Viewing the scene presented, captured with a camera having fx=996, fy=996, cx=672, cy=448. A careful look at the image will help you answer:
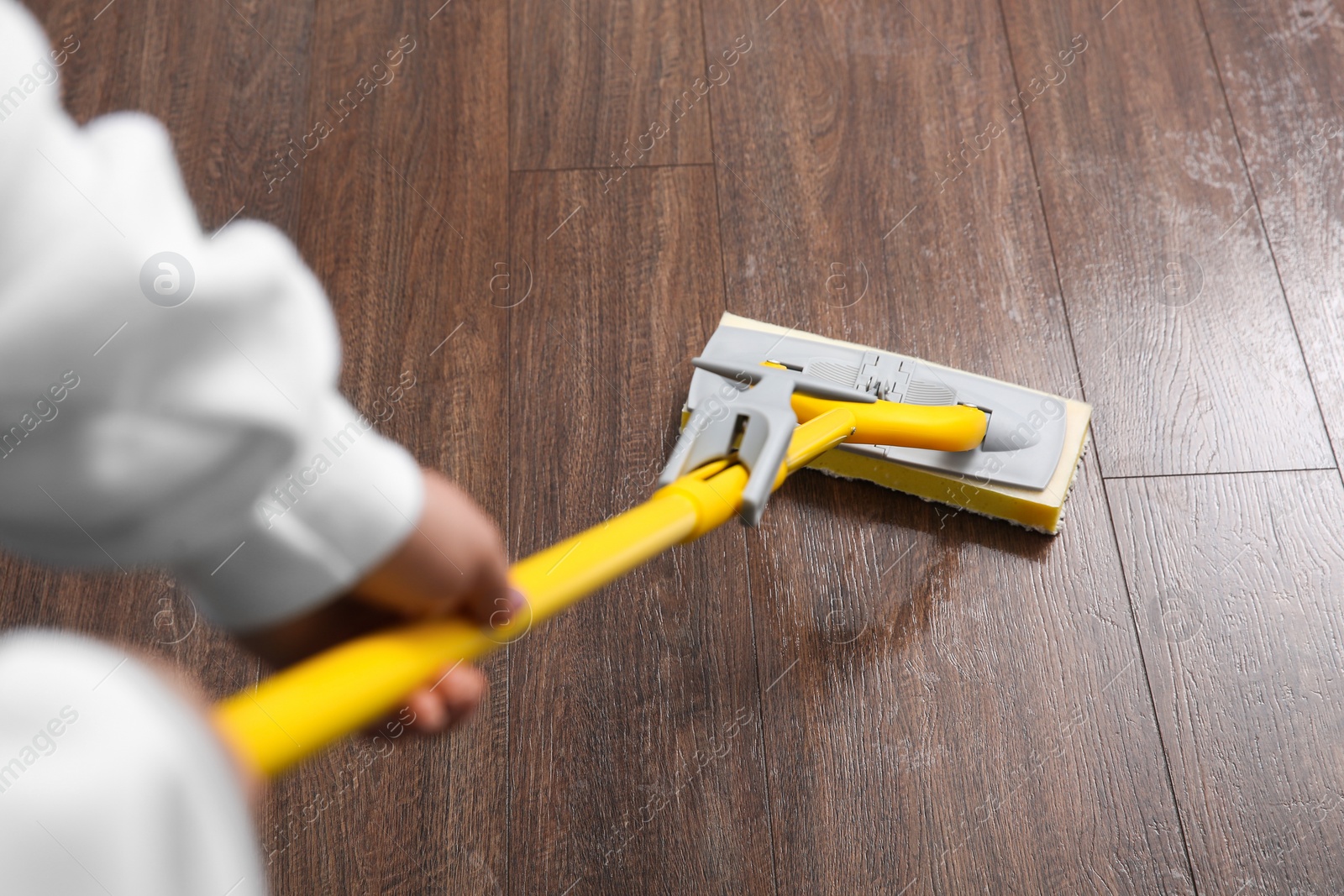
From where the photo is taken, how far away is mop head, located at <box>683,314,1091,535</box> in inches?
35.5

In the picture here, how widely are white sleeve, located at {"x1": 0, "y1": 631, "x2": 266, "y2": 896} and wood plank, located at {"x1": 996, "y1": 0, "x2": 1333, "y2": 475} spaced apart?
0.85 metres

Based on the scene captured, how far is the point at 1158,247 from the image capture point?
3.52ft

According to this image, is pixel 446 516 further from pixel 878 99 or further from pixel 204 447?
pixel 878 99

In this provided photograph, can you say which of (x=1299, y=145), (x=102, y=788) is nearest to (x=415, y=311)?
(x=102, y=788)

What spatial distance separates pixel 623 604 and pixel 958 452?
0.33m

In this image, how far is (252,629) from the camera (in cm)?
48

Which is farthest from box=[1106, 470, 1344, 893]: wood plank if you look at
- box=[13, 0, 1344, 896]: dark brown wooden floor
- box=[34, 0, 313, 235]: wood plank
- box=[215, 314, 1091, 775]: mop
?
box=[34, 0, 313, 235]: wood plank

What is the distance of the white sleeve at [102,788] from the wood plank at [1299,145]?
3.36 feet

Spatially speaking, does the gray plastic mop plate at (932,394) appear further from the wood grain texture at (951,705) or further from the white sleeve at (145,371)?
the white sleeve at (145,371)

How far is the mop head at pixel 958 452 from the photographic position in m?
0.90

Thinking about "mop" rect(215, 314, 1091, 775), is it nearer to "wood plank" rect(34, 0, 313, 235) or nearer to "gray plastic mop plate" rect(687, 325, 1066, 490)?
"gray plastic mop plate" rect(687, 325, 1066, 490)

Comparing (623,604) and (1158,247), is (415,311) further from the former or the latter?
(1158,247)

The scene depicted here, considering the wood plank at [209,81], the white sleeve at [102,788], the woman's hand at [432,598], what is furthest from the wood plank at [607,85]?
the white sleeve at [102,788]

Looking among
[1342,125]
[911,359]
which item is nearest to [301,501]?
[911,359]
